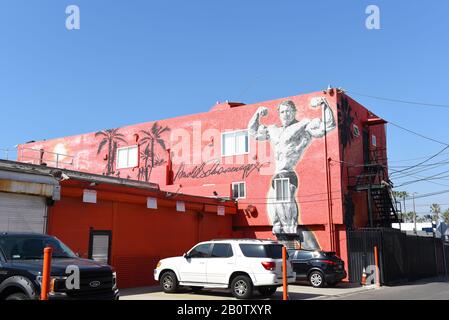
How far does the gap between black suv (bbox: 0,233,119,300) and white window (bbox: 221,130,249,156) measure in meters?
18.1

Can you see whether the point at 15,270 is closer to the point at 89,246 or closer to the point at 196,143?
the point at 89,246

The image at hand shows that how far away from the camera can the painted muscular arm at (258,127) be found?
1064 inches

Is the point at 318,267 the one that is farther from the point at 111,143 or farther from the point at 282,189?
the point at 111,143

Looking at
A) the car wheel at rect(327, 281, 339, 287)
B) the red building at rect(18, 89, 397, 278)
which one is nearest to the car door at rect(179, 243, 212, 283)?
the red building at rect(18, 89, 397, 278)

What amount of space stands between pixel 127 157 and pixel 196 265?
1759 centimetres

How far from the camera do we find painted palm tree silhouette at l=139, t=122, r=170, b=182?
31.0 metres

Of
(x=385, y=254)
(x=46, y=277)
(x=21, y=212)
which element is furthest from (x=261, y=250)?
(x=385, y=254)

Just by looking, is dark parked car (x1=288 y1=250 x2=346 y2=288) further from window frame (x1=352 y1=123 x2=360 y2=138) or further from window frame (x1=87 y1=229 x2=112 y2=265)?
window frame (x1=352 y1=123 x2=360 y2=138)

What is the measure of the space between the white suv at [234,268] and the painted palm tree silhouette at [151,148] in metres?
14.7

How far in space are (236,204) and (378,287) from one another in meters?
9.36

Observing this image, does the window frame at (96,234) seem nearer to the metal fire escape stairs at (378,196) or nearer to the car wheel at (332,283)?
the car wheel at (332,283)

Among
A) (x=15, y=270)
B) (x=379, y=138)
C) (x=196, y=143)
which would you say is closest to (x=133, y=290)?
(x=15, y=270)

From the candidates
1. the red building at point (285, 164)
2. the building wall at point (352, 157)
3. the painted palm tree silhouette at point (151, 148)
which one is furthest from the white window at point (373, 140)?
the painted palm tree silhouette at point (151, 148)

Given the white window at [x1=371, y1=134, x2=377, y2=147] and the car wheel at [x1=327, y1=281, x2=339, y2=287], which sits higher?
the white window at [x1=371, y1=134, x2=377, y2=147]
